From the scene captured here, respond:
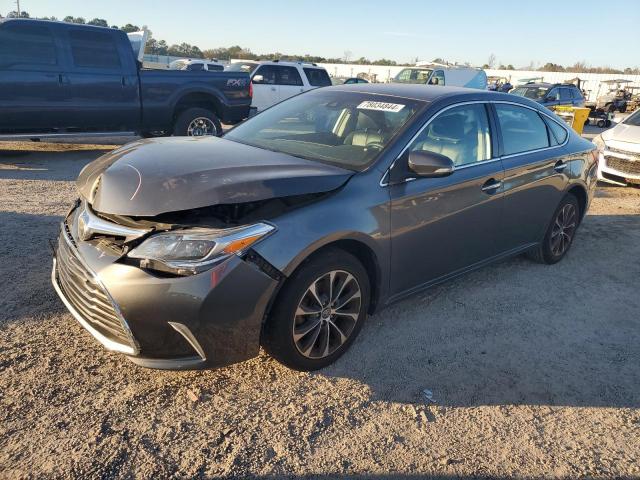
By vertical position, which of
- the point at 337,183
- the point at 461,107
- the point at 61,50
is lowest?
the point at 337,183

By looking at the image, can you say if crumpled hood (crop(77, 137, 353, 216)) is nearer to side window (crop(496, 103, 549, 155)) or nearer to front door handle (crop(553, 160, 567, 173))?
side window (crop(496, 103, 549, 155))

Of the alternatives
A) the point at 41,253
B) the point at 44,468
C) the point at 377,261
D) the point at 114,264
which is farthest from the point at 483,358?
the point at 41,253

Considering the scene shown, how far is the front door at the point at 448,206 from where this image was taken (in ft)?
11.1

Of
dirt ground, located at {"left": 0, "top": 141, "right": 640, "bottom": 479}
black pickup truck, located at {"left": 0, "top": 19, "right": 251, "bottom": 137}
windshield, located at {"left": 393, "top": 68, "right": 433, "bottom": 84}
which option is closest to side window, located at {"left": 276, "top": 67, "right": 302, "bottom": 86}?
black pickup truck, located at {"left": 0, "top": 19, "right": 251, "bottom": 137}

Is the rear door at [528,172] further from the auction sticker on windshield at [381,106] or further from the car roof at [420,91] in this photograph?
the auction sticker on windshield at [381,106]

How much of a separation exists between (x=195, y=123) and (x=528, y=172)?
6.84m

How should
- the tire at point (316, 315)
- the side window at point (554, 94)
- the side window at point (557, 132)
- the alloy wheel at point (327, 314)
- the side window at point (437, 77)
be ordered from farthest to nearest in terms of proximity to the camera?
the side window at point (437, 77) < the side window at point (554, 94) < the side window at point (557, 132) < the alloy wheel at point (327, 314) < the tire at point (316, 315)

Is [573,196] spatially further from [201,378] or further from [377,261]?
[201,378]

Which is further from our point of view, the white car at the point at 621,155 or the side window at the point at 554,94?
the side window at the point at 554,94

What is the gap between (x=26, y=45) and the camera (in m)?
7.93

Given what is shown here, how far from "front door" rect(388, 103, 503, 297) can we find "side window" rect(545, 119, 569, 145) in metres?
1.16

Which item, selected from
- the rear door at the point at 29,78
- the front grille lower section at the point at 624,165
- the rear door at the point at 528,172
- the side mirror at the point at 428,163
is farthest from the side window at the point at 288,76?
the side mirror at the point at 428,163

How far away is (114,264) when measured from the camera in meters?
2.61

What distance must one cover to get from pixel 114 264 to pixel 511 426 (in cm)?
229
